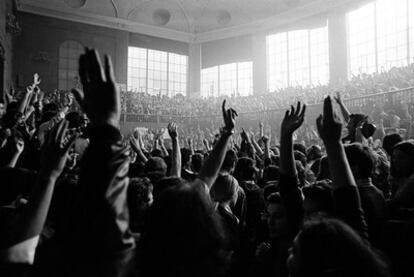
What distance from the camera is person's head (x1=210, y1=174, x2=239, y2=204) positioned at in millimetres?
2666

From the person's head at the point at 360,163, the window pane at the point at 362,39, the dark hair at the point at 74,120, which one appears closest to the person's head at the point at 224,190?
the person's head at the point at 360,163

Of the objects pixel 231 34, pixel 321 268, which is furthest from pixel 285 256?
pixel 231 34

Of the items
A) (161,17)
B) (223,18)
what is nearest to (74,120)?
(161,17)

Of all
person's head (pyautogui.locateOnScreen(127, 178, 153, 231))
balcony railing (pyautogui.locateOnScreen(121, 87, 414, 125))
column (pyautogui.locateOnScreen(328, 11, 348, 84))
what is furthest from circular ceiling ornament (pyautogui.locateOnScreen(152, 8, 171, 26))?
person's head (pyautogui.locateOnScreen(127, 178, 153, 231))

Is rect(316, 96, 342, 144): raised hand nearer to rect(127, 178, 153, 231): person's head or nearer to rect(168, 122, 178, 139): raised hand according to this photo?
rect(127, 178, 153, 231): person's head

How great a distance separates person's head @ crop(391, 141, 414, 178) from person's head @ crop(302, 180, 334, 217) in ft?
2.44

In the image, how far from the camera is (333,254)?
3.44 feet

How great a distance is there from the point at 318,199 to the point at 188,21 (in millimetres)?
24943

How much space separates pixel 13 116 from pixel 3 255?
9.42 feet

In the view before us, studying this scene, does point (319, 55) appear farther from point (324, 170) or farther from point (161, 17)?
point (324, 170)

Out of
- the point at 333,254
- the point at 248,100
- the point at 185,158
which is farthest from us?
the point at 248,100

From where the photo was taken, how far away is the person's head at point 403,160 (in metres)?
2.40

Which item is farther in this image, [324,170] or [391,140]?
[391,140]

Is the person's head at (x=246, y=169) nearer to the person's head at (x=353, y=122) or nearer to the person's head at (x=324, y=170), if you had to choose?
the person's head at (x=324, y=170)
